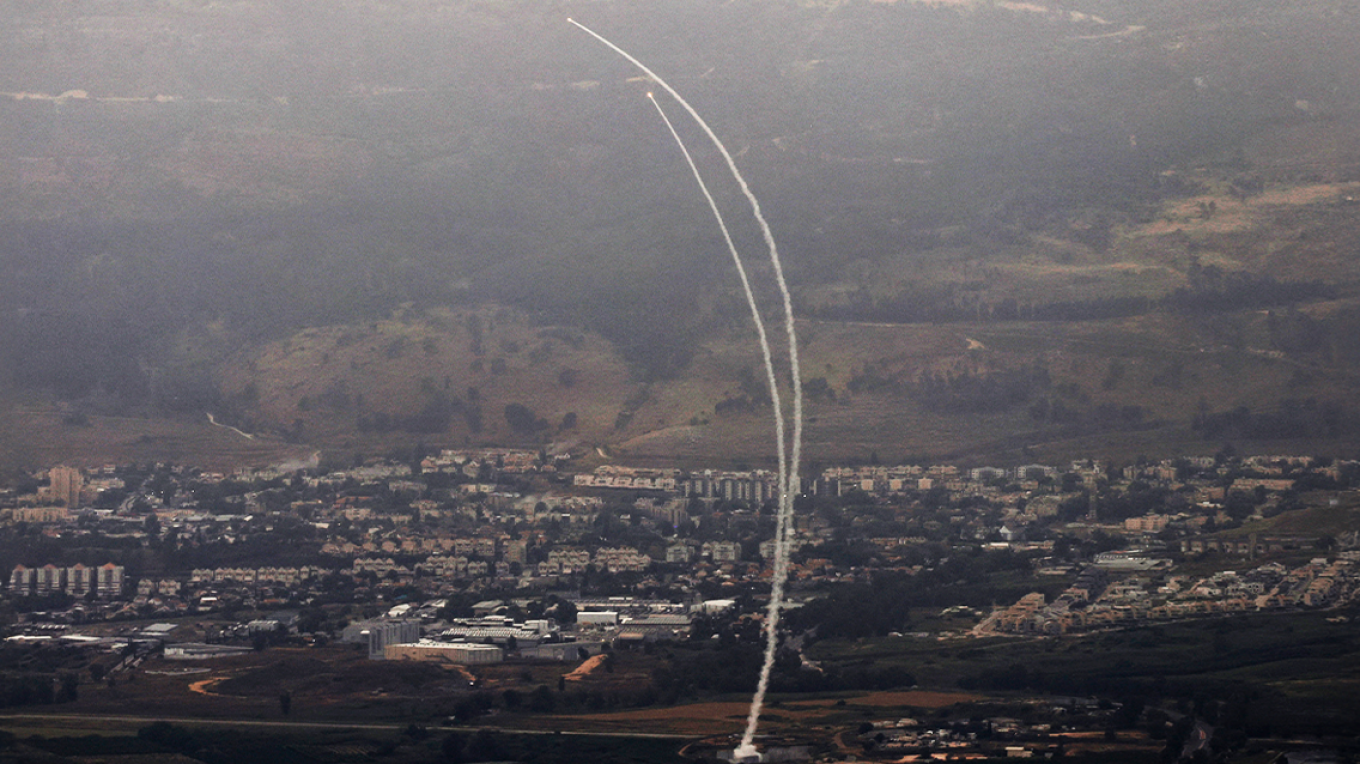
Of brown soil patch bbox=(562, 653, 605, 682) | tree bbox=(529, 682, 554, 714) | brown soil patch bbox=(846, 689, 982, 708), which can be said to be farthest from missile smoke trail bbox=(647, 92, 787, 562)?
tree bbox=(529, 682, 554, 714)

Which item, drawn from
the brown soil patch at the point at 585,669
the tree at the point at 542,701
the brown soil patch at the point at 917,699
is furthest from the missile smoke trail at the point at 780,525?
the tree at the point at 542,701

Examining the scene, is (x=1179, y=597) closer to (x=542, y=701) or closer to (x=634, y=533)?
(x=542, y=701)

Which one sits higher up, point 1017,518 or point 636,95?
point 636,95

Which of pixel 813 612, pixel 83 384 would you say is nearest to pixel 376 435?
pixel 83 384

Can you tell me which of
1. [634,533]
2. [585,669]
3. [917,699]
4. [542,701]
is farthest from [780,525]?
[542,701]

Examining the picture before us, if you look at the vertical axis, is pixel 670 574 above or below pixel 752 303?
below

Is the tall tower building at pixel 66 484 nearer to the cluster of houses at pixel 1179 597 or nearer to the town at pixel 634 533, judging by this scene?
the town at pixel 634 533

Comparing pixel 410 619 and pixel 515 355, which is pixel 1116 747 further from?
pixel 515 355

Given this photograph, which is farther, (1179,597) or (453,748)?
(1179,597)
